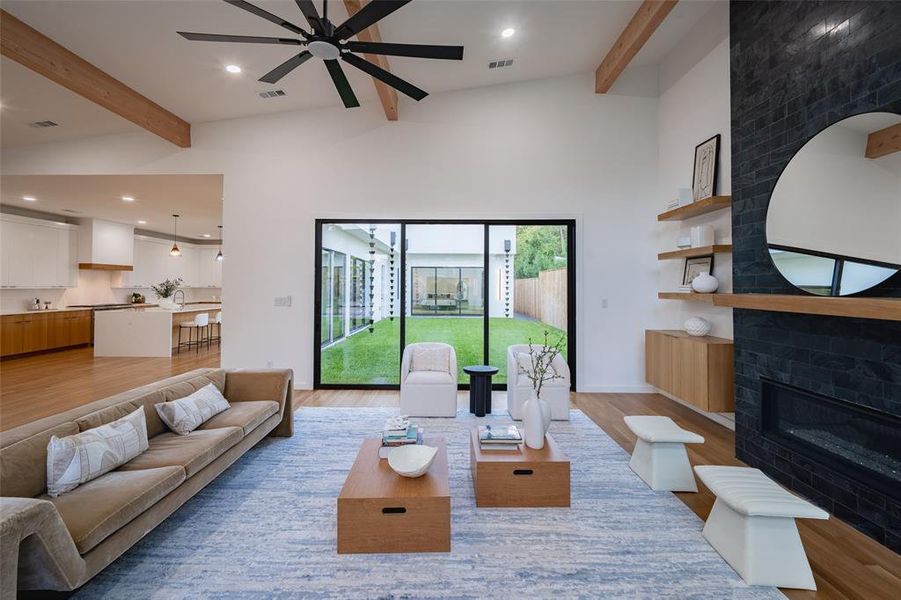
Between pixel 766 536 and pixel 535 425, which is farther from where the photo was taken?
pixel 535 425

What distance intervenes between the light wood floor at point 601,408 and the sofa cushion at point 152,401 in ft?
5.01

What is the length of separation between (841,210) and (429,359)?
3.73 metres

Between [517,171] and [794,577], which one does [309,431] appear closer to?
[794,577]

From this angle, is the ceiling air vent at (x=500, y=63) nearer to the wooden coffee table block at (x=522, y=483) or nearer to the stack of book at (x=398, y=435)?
the stack of book at (x=398, y=435)

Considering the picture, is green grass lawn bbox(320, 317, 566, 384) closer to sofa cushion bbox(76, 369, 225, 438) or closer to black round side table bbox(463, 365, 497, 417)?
black round side table bbox(463, 365, 497, 417)

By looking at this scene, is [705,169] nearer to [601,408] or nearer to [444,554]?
[601,408]

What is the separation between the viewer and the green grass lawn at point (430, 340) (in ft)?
18.7

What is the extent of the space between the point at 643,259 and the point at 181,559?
18.2ft

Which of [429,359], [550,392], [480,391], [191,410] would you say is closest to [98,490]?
[191,410]

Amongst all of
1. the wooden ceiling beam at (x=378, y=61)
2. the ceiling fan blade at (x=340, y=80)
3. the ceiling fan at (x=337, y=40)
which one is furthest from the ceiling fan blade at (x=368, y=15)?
the wooden ceiling beam at (x=378, y=61)

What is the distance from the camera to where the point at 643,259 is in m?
5.41

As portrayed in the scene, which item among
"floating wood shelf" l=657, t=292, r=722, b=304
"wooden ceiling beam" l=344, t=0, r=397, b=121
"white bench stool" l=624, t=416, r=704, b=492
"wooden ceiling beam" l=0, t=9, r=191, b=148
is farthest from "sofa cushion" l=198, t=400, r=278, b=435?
"floating wood shelf" l=657, t=292, r=722, b=304

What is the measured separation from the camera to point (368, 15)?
7.50ft

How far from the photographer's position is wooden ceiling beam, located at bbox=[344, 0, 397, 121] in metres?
3.17
